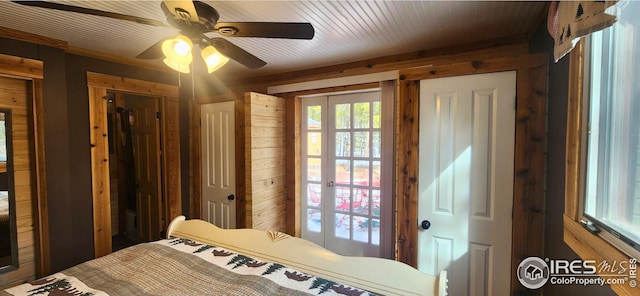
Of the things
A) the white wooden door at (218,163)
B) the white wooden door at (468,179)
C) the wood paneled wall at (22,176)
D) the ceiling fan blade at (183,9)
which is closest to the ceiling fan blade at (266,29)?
the ceiling fan blade at (183,9)

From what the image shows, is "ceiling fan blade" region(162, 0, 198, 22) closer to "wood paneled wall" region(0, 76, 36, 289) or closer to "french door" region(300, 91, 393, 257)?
"french door" region(300, 91, 393, 257)

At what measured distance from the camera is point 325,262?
4.60 feet

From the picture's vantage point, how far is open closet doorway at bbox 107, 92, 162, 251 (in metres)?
3.12

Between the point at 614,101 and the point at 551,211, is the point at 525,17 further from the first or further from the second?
the point at 551,211

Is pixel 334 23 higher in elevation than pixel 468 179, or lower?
higher

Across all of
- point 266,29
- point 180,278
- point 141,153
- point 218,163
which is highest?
point 266,29

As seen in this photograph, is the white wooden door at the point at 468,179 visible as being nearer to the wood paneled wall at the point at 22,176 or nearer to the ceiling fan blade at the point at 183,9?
the ceiling fan blade at the point at 183,9

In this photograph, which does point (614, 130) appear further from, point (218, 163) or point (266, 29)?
point (218, 163)

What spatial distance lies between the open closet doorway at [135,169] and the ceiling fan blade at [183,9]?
2320mm

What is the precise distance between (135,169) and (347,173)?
2909 mm

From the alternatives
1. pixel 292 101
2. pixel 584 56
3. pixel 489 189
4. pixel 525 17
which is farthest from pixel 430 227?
pixel 292 101

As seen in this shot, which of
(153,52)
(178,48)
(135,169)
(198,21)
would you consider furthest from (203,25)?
(135,169)

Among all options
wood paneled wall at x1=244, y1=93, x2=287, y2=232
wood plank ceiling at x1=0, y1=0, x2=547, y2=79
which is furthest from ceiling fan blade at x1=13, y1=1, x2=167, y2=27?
wood paneled wall at x1=244, y1=93, x2=287, y2=232

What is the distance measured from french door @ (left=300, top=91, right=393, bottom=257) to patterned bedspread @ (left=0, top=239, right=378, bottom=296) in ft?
4.61
